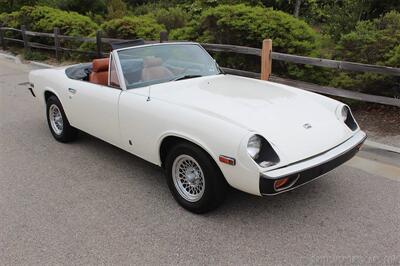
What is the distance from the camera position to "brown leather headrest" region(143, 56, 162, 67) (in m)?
4.30

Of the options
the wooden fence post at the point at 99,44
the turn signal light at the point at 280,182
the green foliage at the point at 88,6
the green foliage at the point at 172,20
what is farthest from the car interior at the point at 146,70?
the green foliage at the point at 88,6

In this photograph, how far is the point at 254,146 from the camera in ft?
10.00

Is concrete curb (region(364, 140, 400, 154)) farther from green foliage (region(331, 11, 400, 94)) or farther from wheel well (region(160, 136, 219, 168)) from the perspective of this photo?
wheel well (region(160, 136, 219, 168))

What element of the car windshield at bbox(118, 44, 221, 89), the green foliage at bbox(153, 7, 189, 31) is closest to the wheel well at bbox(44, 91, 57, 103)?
the car windshield at bbox(118, 44, 221, 89)

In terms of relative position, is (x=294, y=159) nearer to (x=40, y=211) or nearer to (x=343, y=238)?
(x=343, y=238)

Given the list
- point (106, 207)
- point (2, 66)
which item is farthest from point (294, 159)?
point (2, 66)

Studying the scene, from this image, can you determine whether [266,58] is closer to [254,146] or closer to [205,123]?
[205,123]

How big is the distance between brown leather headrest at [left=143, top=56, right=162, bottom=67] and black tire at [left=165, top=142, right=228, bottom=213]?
1.20 metres

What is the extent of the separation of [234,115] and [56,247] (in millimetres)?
1754

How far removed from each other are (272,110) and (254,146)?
0.57 m

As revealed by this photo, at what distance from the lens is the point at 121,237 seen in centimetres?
321

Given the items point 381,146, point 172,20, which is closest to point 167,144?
point 381,146

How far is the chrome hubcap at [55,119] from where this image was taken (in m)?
5.41

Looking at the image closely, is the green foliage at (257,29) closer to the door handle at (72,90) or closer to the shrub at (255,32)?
the shrub at (255,32)
